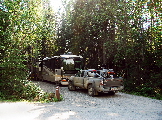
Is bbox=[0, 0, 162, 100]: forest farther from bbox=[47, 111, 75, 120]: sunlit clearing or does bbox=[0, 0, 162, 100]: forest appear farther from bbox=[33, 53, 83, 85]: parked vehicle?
bbox=[47, 111, 75, 120]: sunlit clearing

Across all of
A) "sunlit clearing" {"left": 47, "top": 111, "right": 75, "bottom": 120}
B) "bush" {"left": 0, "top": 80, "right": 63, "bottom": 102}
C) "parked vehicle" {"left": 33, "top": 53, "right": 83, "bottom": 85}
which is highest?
"parked vehicle" {"left": 33, "top": 53, "right": 83, "bottom": 85}

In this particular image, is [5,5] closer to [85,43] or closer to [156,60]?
[156,60]

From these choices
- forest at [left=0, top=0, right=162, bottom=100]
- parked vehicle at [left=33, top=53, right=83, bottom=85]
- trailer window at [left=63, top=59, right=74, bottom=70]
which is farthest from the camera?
trailer window at [left=63, top=59, right=74, bottom=70]

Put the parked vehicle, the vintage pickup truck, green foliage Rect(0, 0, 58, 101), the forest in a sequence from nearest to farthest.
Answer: green foliage Rect(0, 0, 58, 101) → the forest → the vintage pickup truck → the parked vehicle

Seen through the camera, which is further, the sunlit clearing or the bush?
the bush

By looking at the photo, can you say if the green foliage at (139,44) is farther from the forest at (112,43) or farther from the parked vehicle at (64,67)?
the parked vehicle at (64,67)

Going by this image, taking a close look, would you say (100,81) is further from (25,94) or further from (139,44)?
(139,44)

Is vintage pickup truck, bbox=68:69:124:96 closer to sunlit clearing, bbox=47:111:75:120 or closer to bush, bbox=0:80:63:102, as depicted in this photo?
bush, bbox=0:80:63:102

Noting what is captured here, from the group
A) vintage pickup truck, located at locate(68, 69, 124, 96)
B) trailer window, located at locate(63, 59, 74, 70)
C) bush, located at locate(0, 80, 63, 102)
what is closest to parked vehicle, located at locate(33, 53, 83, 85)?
trailer window, located at locate(63, 59, 74, 70)

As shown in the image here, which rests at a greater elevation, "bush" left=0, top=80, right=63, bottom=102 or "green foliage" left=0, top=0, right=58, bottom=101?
"green foliage" left=0, top=0, right=58, bottom=101

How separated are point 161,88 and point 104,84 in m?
4.31

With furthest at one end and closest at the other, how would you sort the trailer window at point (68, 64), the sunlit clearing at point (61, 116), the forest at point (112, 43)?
the trailer window at point (68, 64) → the forest at point (112, 43) → the sunlit clearing at point (61, 116)

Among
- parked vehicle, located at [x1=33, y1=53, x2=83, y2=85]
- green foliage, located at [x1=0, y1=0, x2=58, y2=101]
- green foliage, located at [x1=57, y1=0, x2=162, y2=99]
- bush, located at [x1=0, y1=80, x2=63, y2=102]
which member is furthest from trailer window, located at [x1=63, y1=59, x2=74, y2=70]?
green foliage, located at [x1=0, y1=0, x2=58, y2=101]

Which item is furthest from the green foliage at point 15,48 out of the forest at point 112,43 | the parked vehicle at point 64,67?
the parked vehicle at point 64,67
